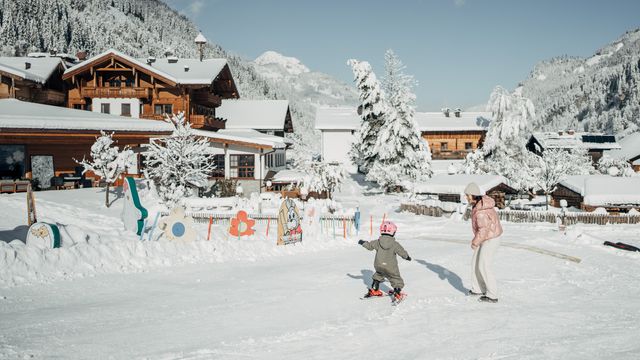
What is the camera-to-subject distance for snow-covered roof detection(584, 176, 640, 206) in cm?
2461

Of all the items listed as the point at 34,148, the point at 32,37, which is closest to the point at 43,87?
the point at 34,148

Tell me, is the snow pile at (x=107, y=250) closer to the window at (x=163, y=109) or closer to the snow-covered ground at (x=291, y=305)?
the snow-covered ground at (x=291, y=305)

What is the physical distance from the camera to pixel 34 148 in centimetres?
2773

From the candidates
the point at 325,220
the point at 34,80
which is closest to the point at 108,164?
the point at 325,220

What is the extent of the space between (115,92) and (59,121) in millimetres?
12756

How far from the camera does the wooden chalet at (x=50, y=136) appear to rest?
79.7ft

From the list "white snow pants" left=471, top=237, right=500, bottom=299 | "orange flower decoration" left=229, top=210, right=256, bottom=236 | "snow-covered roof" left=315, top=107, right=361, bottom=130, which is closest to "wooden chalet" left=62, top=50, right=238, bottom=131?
"snow-covered roof" left=315, top=107, right=361, bottom=130

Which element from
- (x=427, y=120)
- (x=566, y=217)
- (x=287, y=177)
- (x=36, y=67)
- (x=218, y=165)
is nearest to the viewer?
(x=566, y=217)

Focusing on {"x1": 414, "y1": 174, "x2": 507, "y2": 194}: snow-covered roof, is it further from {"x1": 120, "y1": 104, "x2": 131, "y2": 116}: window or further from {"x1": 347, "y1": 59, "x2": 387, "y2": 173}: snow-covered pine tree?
{"x1": 120, "y1": 104, "x2": 131, "y2": 116}: window

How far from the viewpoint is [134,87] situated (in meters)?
37.3

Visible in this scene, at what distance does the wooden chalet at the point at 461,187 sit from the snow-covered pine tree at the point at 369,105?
1139 cm

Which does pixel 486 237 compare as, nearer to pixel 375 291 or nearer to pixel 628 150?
pixel 375 291

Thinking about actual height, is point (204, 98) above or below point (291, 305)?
above

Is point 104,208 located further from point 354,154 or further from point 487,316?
point 354,154
